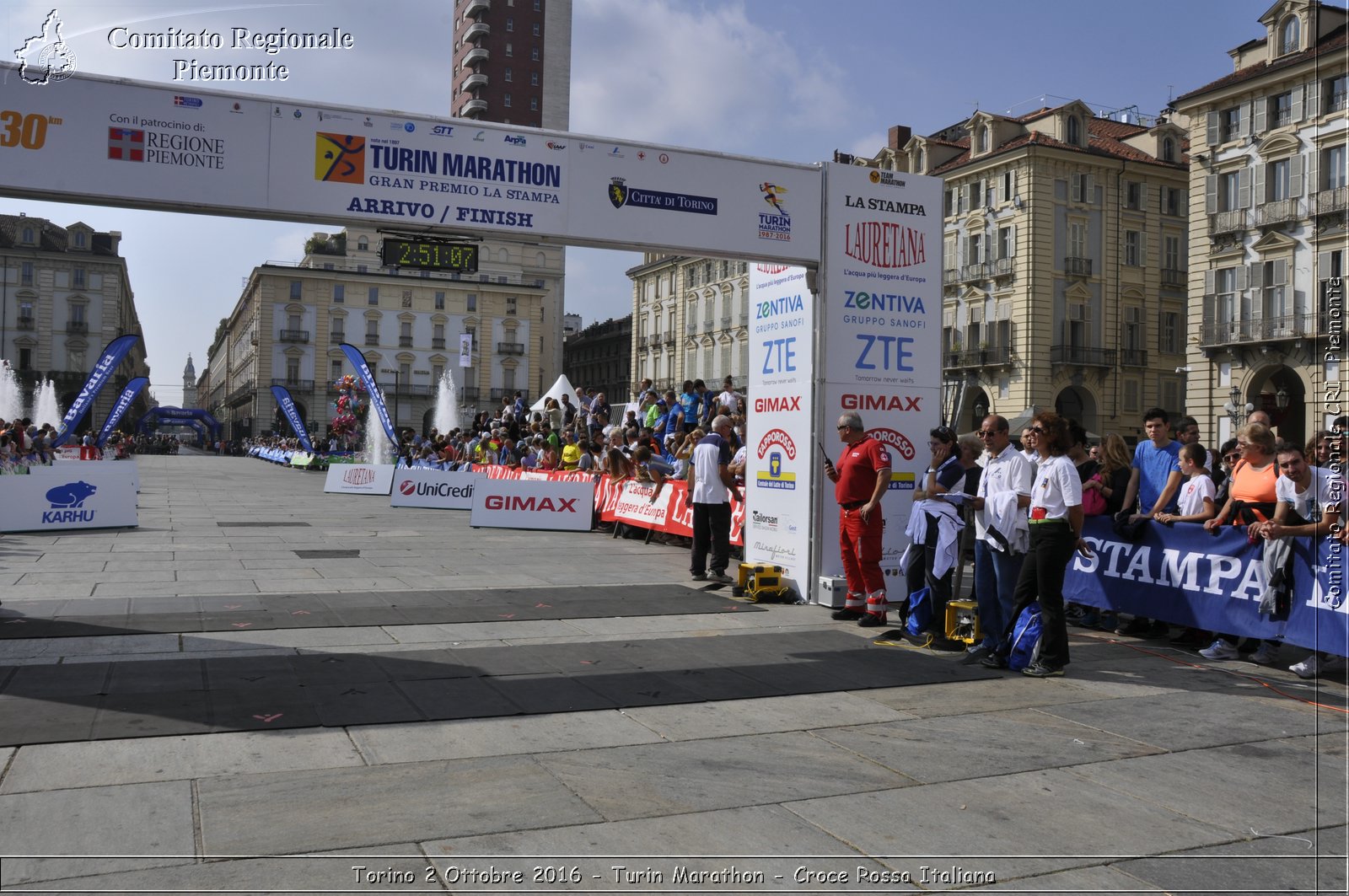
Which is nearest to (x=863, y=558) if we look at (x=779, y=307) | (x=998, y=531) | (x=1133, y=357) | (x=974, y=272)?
(x=998, y=531)

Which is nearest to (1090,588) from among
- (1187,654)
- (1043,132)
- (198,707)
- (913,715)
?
(1187,654)

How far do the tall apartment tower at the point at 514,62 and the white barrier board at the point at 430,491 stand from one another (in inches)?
2921

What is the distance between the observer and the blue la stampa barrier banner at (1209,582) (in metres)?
8.01

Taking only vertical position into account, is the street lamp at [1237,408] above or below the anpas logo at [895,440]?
above

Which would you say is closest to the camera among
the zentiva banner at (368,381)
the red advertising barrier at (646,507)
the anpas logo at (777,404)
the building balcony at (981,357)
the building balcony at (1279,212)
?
the anpas logo at (777,404)

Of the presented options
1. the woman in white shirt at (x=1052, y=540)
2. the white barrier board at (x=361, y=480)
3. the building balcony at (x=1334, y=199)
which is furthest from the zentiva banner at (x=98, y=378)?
the building balcony at (x=1334, y=199)

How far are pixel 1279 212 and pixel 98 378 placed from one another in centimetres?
3863

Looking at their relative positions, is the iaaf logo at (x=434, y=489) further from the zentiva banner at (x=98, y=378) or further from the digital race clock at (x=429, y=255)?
the digital race clock at (x=429, y=255)

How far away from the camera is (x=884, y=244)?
452 inches

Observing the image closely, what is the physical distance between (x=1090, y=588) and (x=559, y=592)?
17.7 ft

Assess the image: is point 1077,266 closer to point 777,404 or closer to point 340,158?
point 777,404

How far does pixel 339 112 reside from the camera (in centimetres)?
945

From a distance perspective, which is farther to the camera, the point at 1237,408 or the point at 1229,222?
the point at 1229,222

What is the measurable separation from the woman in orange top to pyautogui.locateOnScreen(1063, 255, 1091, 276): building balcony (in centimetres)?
4794
